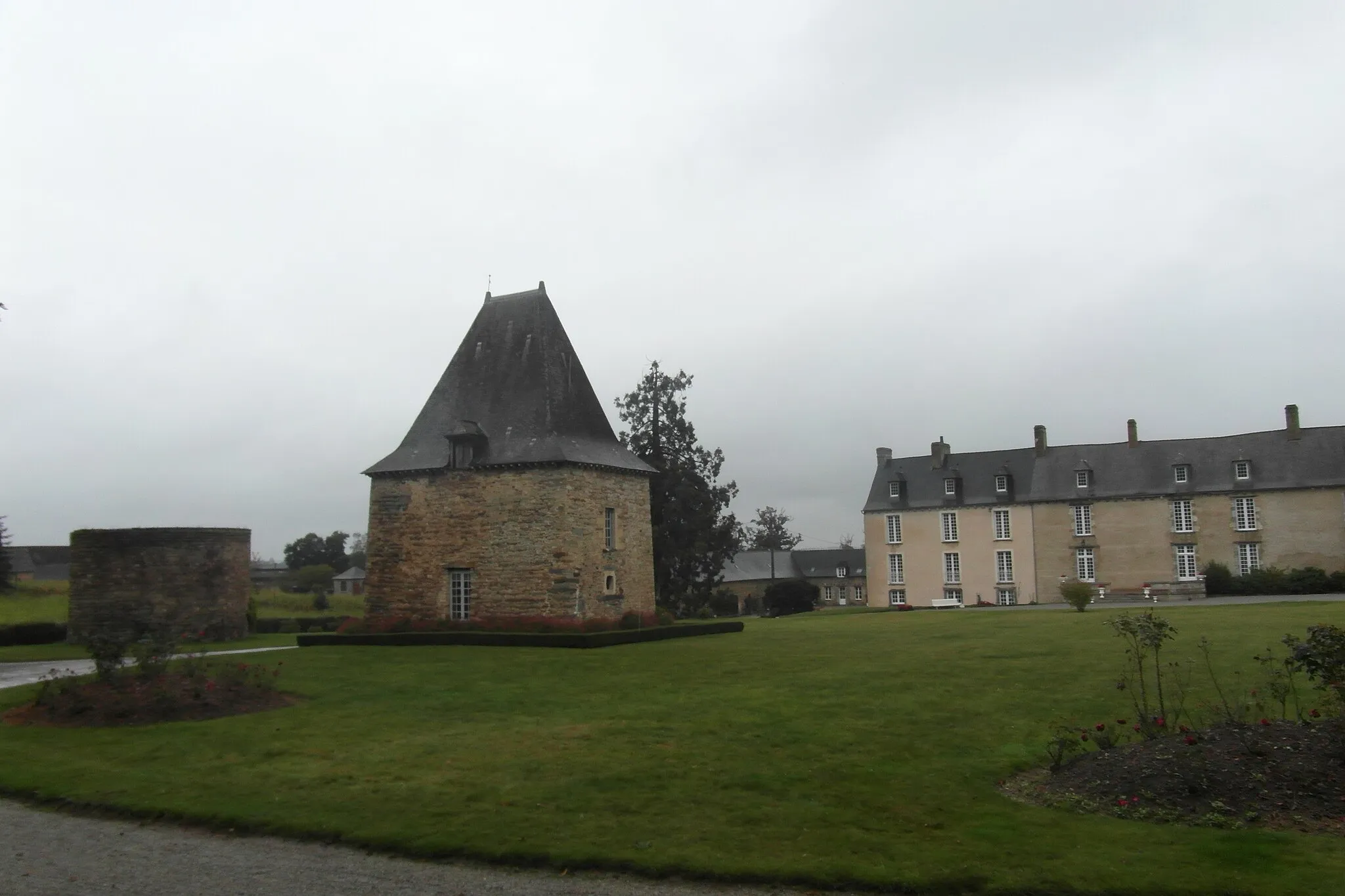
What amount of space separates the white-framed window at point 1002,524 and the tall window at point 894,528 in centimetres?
496

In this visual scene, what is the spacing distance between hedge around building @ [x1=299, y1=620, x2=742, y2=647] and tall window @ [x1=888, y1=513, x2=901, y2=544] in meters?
26.3

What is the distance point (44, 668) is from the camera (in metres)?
23.6

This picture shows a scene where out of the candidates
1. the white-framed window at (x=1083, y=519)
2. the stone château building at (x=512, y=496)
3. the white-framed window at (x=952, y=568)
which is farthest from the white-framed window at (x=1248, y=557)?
the stone château building at (x=512, y=496)

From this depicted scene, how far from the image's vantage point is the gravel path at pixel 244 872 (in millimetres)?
7141

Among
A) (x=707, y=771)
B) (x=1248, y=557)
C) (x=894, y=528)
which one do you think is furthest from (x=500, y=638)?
(x=1248, y=557)

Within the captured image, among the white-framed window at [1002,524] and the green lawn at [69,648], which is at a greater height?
the white-framed window at [1002,524]

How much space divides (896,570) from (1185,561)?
45.1 feet

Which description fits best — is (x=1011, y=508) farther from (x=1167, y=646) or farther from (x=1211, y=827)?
(x=1211, y=827)

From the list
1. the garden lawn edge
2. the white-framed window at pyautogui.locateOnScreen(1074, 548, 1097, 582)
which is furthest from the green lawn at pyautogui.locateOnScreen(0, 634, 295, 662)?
the white-framed window at pyautogui.locateOnScreen(1074, 548, 1097, 582)

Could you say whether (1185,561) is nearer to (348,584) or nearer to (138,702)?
(138,702)

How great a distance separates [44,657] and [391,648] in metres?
10.4

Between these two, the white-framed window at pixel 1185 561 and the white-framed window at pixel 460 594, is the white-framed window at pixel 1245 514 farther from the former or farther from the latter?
the white-framed window at pixel 460 594

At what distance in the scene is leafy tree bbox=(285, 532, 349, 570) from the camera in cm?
8481

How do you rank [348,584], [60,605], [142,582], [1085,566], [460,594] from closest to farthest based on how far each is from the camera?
[460,594] < [142,582] < [60,605] < [1085,566] < [348,584]
